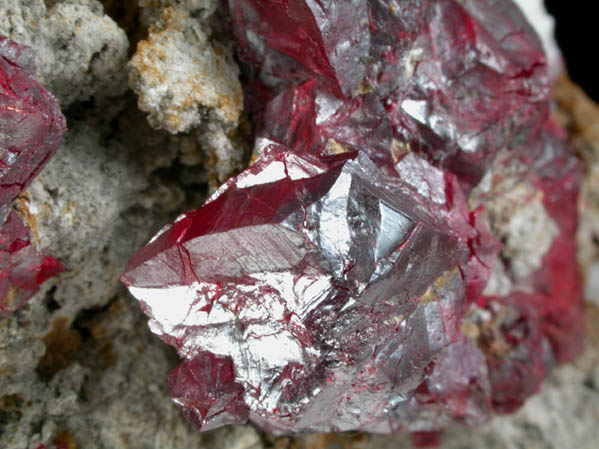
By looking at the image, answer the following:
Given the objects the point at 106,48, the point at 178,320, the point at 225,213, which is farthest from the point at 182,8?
the point at 178,320

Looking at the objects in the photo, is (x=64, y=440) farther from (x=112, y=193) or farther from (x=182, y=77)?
(x=182, y=77)

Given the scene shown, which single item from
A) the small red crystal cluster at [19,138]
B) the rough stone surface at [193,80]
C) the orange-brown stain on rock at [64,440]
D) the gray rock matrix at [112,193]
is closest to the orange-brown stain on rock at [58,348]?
the gray rock matrix at [112,193]

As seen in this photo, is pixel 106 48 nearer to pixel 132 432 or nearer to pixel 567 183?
pixel 132 432

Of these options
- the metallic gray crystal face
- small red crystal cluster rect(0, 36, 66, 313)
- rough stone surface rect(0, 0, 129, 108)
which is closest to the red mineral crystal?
small red crystal cluster rect(0, 36, 66, 313)

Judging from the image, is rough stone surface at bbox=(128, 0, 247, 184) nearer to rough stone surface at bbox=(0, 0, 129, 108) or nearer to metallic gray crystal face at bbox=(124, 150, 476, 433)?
rough stone surface at bbox=(0, 0, 129, 108)

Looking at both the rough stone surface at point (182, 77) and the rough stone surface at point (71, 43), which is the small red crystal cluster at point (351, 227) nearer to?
the rough stone surface at point (182, 77)

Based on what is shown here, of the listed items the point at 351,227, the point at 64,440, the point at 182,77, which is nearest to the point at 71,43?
the point at 182,77
